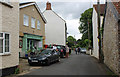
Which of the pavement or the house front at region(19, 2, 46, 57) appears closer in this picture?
the pavement

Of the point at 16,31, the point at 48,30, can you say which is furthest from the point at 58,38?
the point at 16,31

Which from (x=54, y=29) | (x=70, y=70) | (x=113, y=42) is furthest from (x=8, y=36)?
(x=54, y=29)

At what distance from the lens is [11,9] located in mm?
9562

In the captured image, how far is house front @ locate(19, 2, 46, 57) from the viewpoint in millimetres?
18717

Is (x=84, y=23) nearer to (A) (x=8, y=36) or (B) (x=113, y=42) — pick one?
(B) (x=113, y=42)

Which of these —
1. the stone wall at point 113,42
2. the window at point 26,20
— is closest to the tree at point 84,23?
the window at point 26,20

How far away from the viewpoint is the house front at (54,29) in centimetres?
3875

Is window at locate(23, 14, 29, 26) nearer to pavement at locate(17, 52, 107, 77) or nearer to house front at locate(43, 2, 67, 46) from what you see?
pavement at locate(17, 52, 107, 77)

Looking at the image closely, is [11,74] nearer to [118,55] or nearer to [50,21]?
[118,55]

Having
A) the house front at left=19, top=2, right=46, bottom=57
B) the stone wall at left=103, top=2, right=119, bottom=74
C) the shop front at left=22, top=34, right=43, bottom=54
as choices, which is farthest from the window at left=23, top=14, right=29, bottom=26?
the stone wall at left=103, top=2, right=119, bottom=74

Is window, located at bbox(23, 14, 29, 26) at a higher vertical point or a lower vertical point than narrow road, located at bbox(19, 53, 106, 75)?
higher

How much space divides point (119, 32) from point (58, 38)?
100 ft

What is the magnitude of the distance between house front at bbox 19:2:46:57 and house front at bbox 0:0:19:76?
847cm

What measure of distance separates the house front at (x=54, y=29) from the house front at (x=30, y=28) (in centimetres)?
1341
